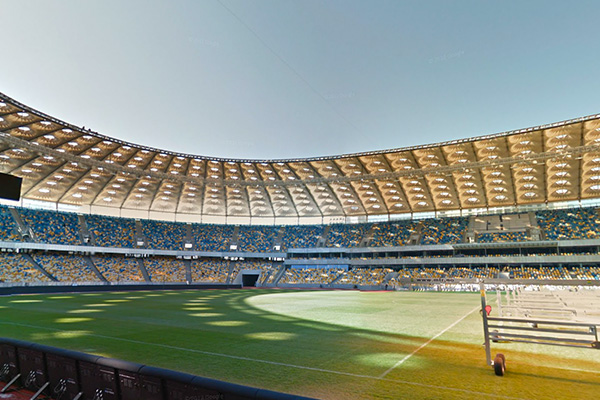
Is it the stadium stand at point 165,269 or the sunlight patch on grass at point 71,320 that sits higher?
the sunlight patch on grass at point 71,320

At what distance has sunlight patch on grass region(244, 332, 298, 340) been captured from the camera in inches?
558

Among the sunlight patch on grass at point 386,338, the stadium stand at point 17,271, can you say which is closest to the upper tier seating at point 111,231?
the stadium stand at point 17,271

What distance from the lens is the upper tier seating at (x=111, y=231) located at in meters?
65.8

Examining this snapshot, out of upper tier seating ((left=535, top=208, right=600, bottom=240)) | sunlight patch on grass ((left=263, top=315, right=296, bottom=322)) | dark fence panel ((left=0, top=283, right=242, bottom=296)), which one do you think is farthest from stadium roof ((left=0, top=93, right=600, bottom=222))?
sunlight patch on grass ((left=263, top=315, right=296, bottom=322))

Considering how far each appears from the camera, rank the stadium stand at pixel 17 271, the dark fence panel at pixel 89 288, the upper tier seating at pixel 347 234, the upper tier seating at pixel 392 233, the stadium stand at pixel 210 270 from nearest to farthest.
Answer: the dark fence panel at pixel 89 288, the stadium stand at pixel 17 271, the stadium stand at pixel 210 270, the upper tier seating at pixel 392 233, the upper tier seating at pixel 347 234

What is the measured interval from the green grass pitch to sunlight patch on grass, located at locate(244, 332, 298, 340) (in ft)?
0.13

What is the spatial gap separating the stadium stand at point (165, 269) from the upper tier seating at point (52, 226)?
1250 centimetres

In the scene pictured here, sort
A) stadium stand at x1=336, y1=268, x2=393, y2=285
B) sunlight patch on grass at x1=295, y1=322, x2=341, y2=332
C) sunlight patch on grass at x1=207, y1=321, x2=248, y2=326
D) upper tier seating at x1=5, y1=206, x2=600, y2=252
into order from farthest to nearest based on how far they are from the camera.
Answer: stadium stand at x1=336, y1=268, x2=393, y2=285 < upper tier seating at x1=5, y1=206, x2=600, y2=252 < sunlight patch on grass at x1=207, y1=321, x2=248, y2=326 < sunlight patch on grass at x1=295, y1=322, x2=341, y2=332

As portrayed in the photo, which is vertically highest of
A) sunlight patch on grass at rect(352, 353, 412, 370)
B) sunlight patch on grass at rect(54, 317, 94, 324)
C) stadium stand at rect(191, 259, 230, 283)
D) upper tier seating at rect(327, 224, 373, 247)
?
sunlight patch on grass at rect(352, 353, 412, 370)

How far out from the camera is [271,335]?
14.9 metres

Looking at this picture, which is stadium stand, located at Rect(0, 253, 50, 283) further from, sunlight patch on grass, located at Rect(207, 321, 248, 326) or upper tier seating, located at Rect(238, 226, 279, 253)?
sunlight patch on grass, located at Rect(207, 321, 248, 326)

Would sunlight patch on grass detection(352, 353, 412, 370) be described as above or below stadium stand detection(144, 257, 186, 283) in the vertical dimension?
above

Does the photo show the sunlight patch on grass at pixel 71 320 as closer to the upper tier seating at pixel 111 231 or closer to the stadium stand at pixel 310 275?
the upper tier seating at pixel 111 231

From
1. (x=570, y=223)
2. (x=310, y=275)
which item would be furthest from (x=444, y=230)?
(x=310, y=275)
